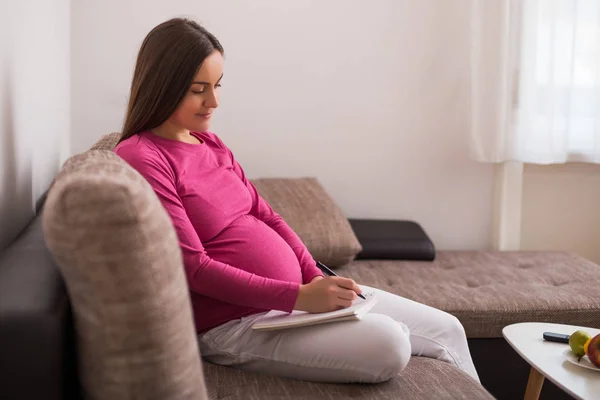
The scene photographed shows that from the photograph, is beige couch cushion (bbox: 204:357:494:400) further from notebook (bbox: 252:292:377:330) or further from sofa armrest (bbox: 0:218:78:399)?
sofa armrest (bbox: 0:218:78:399)

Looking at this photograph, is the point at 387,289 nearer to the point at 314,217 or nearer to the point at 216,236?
the point at 314,217

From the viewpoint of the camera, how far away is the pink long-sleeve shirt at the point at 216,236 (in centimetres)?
156

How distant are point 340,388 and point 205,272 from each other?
13.6 inches

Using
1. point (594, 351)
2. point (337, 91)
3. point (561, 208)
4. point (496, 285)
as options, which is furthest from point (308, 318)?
point (561, 208)

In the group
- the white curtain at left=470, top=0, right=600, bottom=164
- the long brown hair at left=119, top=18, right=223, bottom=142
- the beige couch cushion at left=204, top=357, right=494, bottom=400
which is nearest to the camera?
the beige couch cushion at left=204, top=357, right=494, bottom=400

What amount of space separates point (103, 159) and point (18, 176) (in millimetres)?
588

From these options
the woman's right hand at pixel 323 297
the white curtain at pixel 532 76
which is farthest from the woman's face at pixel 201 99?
the white curtain at pixel 532 76

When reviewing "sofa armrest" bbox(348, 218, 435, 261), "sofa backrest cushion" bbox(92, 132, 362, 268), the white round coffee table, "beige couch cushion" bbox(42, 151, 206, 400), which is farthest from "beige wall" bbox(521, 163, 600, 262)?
"beige couch cushion" bbox(42, 151, 206, 400)

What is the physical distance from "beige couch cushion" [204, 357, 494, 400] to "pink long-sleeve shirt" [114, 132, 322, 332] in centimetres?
14

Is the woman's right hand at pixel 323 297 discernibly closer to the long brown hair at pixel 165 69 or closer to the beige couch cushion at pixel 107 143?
the long brown hair at pixel 165 69

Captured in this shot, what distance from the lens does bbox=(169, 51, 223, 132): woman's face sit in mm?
1669

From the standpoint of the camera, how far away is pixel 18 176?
1728 mm

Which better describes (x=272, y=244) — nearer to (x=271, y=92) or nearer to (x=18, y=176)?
(x=18, y=176)

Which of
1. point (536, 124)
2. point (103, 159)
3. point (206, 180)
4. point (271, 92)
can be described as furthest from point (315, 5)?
point (103, 159)
